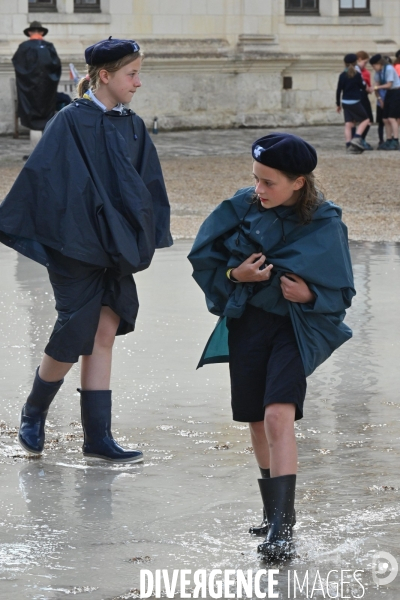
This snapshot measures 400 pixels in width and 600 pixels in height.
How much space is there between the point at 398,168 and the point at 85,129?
483 inches

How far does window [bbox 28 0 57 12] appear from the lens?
72.8ft

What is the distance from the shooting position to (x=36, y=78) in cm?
1700

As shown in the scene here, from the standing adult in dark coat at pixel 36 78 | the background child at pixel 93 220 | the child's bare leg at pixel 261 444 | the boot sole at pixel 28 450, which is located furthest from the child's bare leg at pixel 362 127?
the child's bare leg at pixel 261 444

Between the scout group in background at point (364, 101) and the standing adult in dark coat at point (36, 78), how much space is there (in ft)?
15.4

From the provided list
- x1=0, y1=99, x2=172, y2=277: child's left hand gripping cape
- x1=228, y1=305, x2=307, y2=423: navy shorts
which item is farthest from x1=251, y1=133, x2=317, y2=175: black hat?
x1=0, y1=99, x2=172, y2=277: child's left hand gripping cape

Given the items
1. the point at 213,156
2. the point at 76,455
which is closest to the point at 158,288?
the point at 76,455

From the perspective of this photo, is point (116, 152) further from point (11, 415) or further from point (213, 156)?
point (213, 156)

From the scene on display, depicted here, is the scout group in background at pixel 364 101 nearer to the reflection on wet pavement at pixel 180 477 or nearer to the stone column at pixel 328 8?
the stone column at pixel 328 8

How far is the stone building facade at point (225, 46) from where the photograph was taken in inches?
875

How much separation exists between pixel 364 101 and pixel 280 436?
1594cm

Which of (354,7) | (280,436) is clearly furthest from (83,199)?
(354,7)

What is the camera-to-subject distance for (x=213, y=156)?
60.6 ft

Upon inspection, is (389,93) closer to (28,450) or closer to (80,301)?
(80,301)

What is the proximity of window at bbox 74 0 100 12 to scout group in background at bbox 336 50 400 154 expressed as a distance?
17.4 ft
